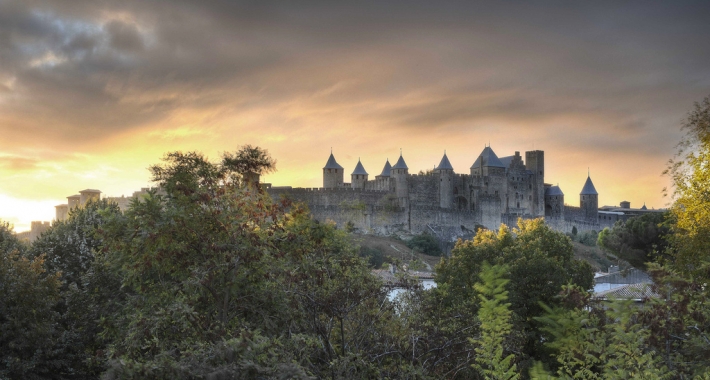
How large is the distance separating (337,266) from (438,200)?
66645 mm

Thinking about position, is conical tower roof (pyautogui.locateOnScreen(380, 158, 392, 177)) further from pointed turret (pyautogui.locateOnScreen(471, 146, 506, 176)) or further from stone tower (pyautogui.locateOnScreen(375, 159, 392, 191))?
pointed turret (pyautogui.locateOnScreen(471, 146, 506, 176))

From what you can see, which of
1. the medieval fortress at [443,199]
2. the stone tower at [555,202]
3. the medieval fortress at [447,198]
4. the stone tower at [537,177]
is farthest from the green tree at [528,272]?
the stone tower at [555,202]

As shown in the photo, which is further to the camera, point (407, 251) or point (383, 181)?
point (383, 181)

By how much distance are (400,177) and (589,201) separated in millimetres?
35523

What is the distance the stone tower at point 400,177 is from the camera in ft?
255

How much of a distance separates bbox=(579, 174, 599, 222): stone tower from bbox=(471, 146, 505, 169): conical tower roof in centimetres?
1777

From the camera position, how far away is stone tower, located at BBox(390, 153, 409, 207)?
77688 millimetres

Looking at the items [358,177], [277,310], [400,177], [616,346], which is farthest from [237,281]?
[358,177]

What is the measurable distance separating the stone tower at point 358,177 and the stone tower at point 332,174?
2.08 meters

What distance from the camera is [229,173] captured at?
51.5ft

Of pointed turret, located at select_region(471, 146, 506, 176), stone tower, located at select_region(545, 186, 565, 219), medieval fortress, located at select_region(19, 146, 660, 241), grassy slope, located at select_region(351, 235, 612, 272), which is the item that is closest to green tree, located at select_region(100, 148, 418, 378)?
grassy slope, located at select_region(351, 235, 612, 272)

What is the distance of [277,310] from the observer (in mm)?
14180

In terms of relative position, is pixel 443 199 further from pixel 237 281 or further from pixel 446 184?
pixel 237 281

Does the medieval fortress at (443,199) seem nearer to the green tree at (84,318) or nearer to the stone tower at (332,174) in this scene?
the stone tower at (332,174)
